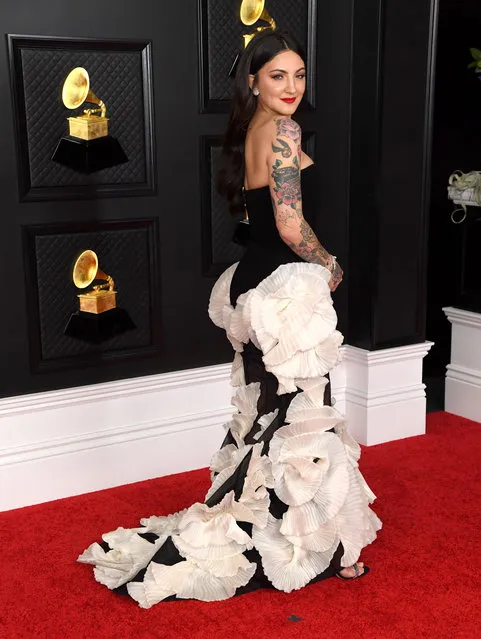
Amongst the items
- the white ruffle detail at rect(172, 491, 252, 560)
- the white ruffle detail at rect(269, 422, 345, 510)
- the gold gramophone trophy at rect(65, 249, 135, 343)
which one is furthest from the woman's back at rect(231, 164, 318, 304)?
the gold gramophone trophy at rect(65, 249, 135, 343)

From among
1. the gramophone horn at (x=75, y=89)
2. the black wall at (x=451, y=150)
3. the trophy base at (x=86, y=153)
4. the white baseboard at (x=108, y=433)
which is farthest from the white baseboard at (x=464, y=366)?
the gramophone horn at (x=75, y=89)

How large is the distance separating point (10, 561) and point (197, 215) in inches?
60.6

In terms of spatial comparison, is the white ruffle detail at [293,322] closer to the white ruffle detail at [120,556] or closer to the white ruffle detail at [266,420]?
the white ruffle detail at [266,420]

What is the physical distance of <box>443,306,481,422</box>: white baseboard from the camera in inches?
168

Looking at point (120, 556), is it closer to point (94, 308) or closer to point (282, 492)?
point (282, 492)

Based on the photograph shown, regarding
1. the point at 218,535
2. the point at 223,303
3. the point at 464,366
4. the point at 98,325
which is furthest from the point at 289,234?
the point at 464,366

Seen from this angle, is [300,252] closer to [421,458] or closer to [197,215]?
[197,215]

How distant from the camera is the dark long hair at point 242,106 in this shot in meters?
2.56

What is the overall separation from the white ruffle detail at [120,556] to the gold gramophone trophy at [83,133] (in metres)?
1.34

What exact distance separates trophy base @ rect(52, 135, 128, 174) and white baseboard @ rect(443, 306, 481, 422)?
1992 mm

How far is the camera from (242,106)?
2.63 metres

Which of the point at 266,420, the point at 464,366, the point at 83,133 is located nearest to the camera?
the point at 266,420

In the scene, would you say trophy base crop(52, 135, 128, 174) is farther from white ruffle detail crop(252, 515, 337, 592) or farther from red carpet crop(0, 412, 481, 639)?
white ruffle detail crop(252, 515, 337, 592)

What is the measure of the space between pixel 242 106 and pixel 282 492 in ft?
3.95
